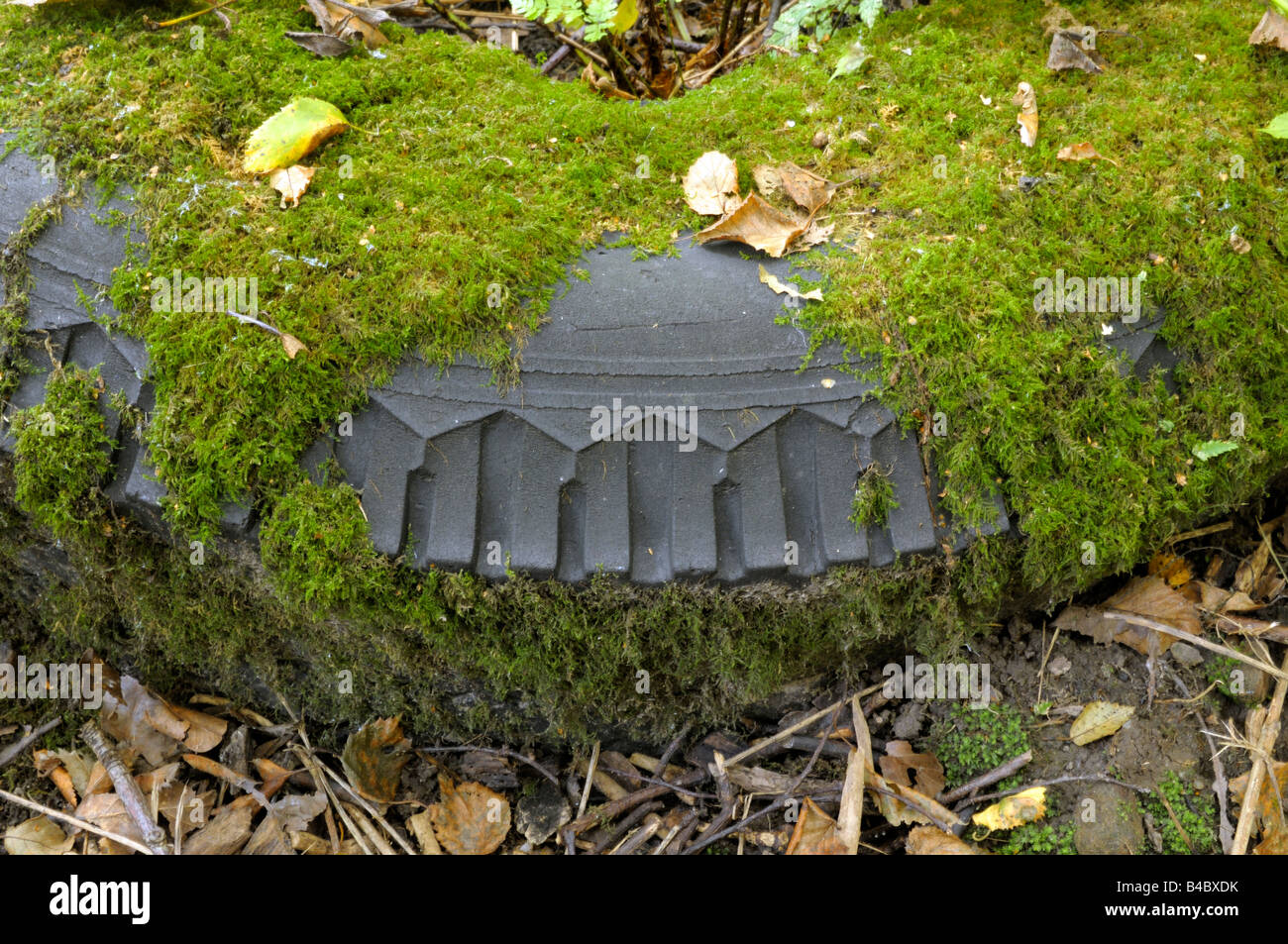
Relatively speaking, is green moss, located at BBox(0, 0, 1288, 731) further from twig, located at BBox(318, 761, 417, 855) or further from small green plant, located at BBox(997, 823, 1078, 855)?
small green plant, located at BBox(997, 823, 1078, 855)

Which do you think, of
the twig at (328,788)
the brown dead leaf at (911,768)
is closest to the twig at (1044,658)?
the brown dead leaf at (911,768)

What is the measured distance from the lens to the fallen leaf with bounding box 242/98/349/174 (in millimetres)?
2338

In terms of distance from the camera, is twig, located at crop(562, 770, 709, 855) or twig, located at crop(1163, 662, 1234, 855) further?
twig, located at crop(562, 770, 709, 855)

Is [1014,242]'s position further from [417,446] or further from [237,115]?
[237,115]

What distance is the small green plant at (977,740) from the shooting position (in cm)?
228

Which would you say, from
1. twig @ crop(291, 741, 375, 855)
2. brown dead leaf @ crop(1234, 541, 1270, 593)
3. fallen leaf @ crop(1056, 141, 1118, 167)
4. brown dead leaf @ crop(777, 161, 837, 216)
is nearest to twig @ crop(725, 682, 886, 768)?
twig @ crop(291, 741, 375, 855)

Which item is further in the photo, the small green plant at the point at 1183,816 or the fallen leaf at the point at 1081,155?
the fallen leaf at the point at 1081,155

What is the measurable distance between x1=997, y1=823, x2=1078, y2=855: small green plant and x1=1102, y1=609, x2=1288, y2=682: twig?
0.59 m
